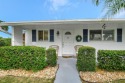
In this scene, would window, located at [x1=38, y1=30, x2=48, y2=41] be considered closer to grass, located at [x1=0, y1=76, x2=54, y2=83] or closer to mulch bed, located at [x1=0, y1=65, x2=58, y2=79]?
mulch bed, located at [x1=0, y1=65, x2=58, y2=79]

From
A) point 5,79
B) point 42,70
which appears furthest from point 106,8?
point 5,79

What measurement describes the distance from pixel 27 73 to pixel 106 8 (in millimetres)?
5631

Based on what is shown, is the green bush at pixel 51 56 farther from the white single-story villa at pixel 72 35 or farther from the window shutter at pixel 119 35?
the window shutter at pixel 119 35

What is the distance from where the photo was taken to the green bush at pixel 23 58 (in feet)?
30.1

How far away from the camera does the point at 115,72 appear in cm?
898

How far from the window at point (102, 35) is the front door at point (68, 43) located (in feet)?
6.09

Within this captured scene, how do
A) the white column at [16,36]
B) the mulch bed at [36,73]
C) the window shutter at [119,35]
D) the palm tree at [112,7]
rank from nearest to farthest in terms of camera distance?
the palm tree at [112,7]
the mulch bed at [36,73]
the window shutter at [119,35]
the white column at [16,36]

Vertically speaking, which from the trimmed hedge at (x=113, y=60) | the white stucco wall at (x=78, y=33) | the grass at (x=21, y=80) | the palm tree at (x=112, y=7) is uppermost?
the palm tree at (x=112, y=7)

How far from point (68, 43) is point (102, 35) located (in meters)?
3.08

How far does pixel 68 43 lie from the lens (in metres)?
13.8

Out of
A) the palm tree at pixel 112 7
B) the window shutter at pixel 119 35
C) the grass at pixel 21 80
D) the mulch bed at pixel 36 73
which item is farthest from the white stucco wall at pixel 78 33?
the palm tree at pixel 112 7

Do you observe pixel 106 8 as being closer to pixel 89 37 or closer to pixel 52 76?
pixel 52 76

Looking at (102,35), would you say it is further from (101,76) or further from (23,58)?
(23,58)

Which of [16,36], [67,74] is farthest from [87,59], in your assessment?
[16,36]
